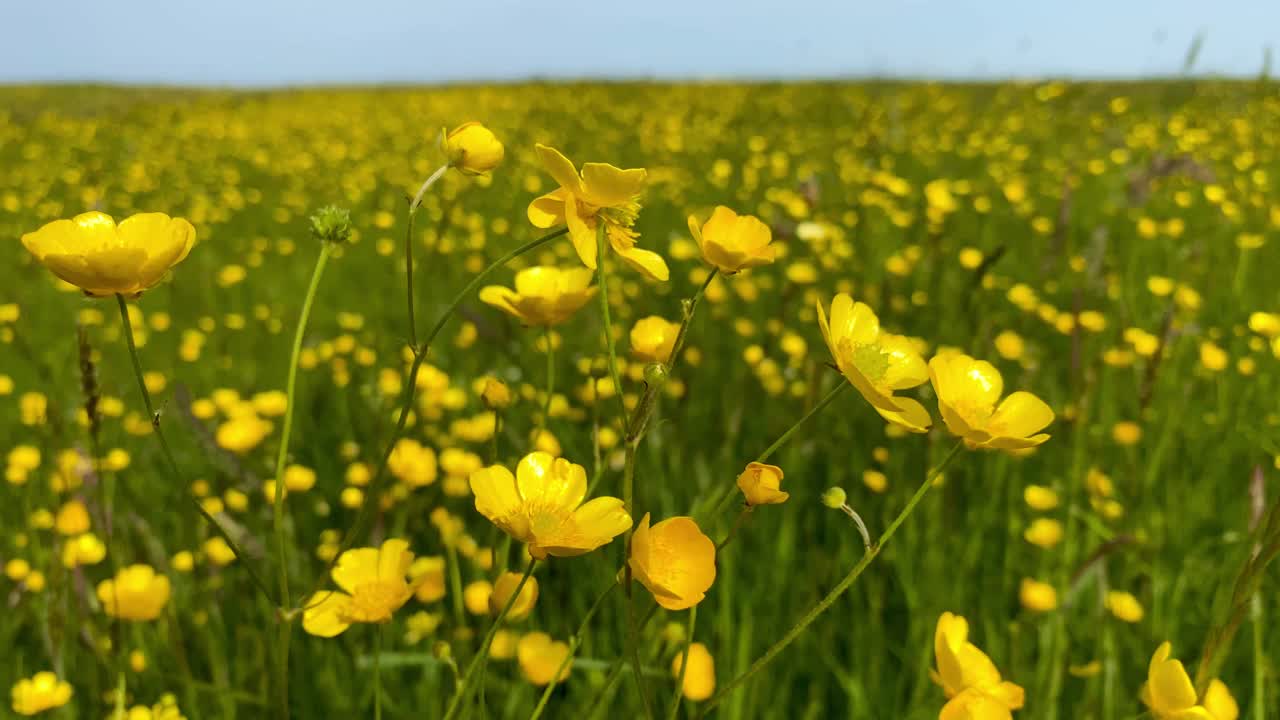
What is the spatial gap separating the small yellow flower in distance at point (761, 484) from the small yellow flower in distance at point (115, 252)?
47 cm

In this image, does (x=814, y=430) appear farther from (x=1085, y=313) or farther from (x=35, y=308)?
(x=35, y=308)

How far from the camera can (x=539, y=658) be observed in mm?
1057

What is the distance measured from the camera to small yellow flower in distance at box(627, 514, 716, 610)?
1.96 feet

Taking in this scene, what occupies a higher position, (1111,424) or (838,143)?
(838,143)

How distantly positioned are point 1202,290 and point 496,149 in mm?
3059

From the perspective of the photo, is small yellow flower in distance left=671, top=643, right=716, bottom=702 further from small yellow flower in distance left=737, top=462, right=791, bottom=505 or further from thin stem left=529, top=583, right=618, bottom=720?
small yellow flower in distance left=737, top=462, right=791, bottom=505

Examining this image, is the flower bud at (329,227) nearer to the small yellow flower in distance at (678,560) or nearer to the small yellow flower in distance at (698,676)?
the small yellow flower in distance at (678,560)

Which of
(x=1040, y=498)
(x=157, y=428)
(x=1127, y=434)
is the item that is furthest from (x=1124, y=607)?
(x=157, y=428)

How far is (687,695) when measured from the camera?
1108 mm

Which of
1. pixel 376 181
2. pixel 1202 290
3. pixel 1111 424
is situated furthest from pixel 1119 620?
pixel 376 181

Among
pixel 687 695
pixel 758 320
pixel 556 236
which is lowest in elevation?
pixel 687 695

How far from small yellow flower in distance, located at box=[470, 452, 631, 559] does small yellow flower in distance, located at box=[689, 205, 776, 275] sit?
23cm

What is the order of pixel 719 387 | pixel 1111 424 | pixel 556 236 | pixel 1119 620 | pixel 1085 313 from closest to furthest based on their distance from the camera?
pixel 556 236 < pixel 1119 620 < pixel 1111 424 < pixel 719 387 < pixel 1085 313

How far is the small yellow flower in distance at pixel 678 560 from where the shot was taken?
598 mm
